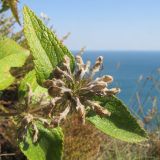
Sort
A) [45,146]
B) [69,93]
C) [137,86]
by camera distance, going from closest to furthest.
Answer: [69,93] < [45,146] < [137,86]

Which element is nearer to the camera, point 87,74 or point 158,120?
point 87,74

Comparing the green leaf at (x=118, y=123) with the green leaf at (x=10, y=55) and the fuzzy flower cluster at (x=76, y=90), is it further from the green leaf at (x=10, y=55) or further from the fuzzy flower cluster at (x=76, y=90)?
the green leaf at (x=10, y=55)

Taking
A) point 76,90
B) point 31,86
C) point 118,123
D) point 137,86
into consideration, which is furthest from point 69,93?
point 137,86

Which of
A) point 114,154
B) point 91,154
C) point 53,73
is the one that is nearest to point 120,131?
point 53,73

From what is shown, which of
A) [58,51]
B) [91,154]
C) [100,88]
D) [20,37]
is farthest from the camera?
[91,154]

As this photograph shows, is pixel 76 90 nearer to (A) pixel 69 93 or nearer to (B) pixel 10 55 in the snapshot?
(A) pixel 69 93

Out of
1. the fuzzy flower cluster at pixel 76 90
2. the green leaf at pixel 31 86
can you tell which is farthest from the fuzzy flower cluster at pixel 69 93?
the green leaf at pixel 31 86

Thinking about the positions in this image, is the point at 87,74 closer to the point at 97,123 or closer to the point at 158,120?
the point at 97,123
